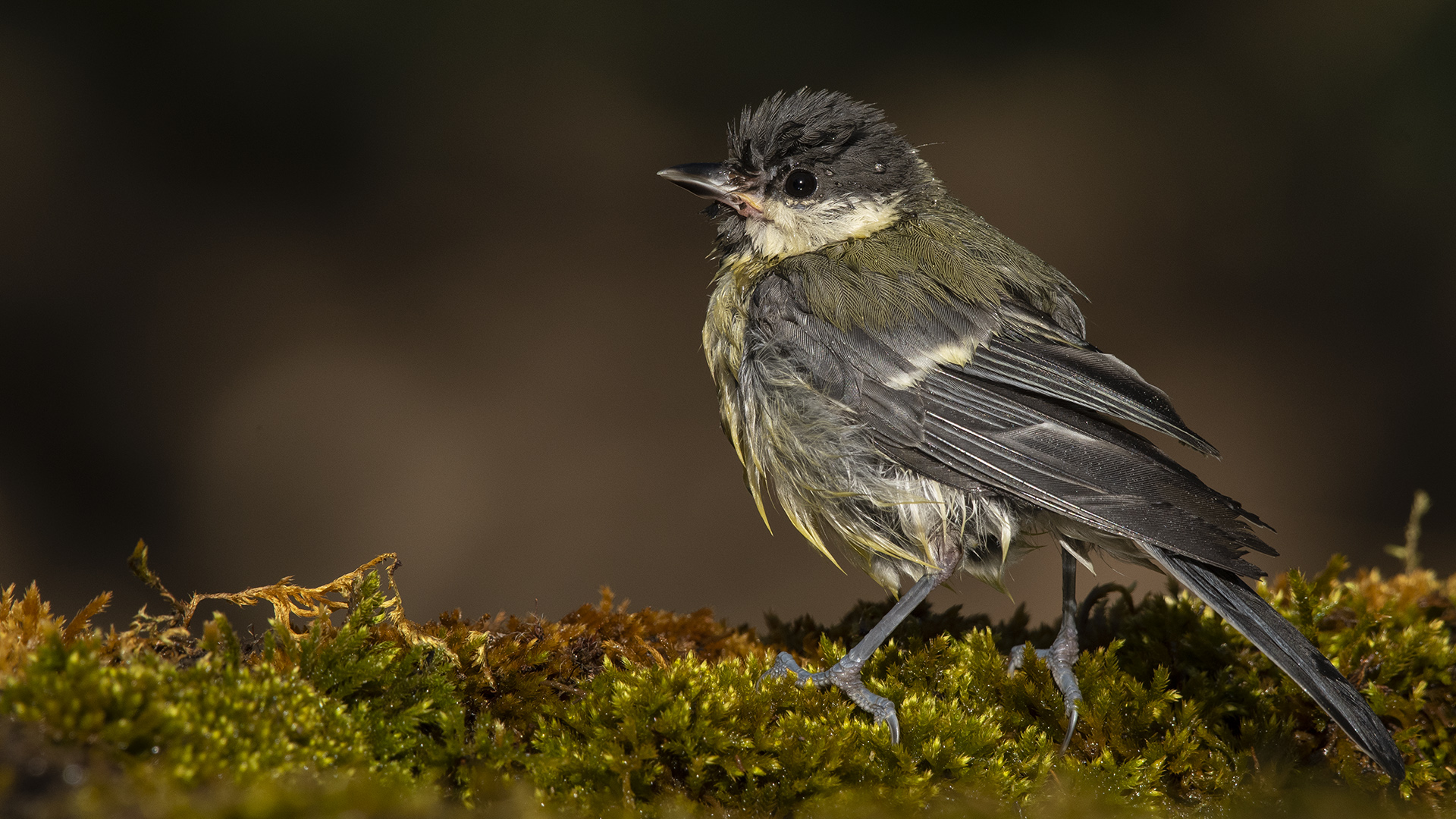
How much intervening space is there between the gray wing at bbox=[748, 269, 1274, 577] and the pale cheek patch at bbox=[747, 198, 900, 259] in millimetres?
303

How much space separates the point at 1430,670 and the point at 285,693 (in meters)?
2.53

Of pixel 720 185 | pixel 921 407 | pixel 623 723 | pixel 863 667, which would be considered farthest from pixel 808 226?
pixel 623 723

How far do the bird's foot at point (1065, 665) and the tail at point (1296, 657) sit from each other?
335mm

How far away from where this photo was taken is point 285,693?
148 centimetres

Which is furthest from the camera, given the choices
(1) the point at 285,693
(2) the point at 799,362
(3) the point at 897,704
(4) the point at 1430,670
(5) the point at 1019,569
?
(5) the point at 1019,569

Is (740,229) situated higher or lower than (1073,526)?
higher

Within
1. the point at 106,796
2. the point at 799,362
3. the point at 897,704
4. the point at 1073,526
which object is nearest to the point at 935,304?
the point at 799,362

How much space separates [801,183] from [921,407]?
91 cm

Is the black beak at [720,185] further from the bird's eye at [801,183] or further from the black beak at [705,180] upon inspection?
the bird's eye at [801,183]

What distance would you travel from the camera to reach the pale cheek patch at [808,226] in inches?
109

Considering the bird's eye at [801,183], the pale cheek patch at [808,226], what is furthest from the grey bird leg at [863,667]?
the bird's eye at [801,183]

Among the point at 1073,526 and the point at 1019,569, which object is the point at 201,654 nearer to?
the point at 1073,526

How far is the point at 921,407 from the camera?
228 cm

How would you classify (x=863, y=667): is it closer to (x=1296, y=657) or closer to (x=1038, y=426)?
(x=1038, y=426)
